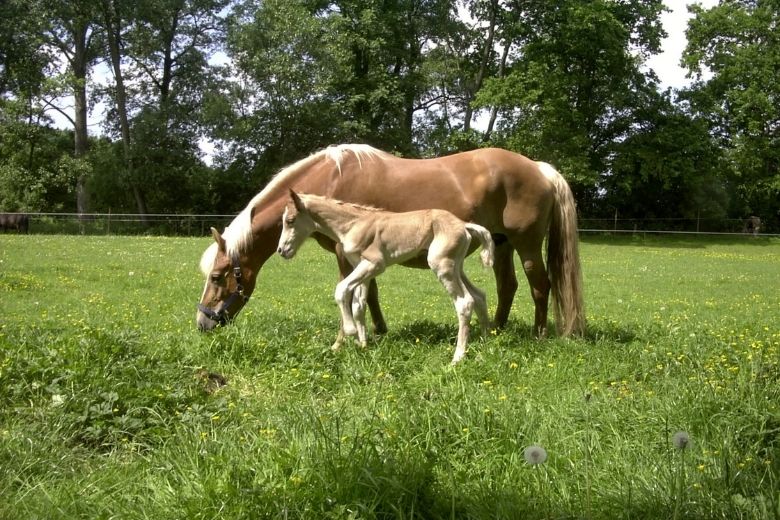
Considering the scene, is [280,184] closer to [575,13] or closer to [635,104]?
[575,13]

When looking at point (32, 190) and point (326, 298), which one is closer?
point (326, 298)

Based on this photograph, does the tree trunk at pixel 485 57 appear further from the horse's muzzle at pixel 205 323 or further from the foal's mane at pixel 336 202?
the horse's muzzle at pixel 205 323

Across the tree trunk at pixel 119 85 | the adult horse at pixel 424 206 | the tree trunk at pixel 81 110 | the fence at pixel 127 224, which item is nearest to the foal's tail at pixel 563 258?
the adult horse at pixel 424 206

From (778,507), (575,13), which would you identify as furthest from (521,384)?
(575,13)

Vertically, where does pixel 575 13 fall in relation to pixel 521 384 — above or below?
above

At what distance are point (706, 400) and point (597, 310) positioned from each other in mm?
7129

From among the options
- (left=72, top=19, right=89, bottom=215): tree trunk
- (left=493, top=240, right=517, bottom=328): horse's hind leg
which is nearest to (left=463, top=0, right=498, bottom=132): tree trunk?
(left=72, top=19, right=89, bottom=215): tree trunk

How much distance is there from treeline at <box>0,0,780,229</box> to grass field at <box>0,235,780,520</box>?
96.0 ft

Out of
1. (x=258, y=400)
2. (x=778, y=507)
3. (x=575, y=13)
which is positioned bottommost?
(x=258, y=400)

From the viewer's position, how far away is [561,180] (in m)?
7.35

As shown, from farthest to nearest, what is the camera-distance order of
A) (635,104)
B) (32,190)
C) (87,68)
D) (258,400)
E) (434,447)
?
(87,68)
(635,104)
(32,190)
(258,400)
(434,447)

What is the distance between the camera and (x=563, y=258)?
720 centimetres

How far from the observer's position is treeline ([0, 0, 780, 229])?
34.5 m

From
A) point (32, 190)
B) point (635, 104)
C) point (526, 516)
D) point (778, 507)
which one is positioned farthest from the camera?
point (635, 104)
